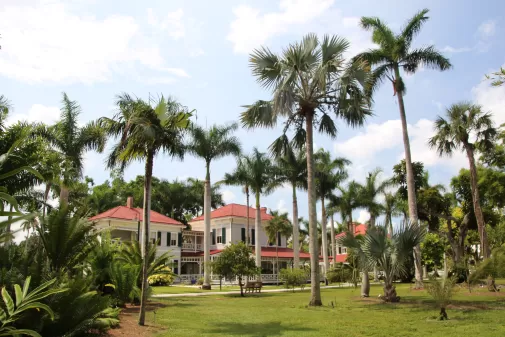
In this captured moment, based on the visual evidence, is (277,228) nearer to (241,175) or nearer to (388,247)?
(241,175)

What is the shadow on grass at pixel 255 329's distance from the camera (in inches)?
449

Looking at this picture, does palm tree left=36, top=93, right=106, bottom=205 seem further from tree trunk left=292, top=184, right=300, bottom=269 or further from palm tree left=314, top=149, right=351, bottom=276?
palm tree left=314, top=149, right=351, bottom=276

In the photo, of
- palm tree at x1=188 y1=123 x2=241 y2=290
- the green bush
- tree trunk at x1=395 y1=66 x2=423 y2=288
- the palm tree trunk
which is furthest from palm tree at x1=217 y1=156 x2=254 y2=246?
the palm tree trunk

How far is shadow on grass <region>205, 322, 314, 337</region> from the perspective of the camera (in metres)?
11.4

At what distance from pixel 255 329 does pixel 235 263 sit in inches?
560

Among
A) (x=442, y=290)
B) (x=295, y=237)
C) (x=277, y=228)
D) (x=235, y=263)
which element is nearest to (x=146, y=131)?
(x=442, y=290)

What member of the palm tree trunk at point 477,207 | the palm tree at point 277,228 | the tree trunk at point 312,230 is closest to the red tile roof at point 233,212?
the palm tree at point 277,228

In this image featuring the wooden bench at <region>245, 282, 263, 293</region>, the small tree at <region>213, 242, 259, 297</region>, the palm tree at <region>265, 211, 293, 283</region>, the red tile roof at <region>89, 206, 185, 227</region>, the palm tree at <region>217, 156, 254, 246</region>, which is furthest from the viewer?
the palm tree at <region>265, 211, 293, 283</region>

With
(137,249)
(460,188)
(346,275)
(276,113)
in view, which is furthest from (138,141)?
(460,188)

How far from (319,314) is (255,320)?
2.41 m

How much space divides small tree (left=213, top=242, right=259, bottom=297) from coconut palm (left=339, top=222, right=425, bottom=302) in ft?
32.0

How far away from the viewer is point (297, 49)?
60.6 ft

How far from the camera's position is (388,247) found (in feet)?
58.1

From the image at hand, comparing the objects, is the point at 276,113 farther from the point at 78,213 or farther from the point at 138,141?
the point at 78,213
